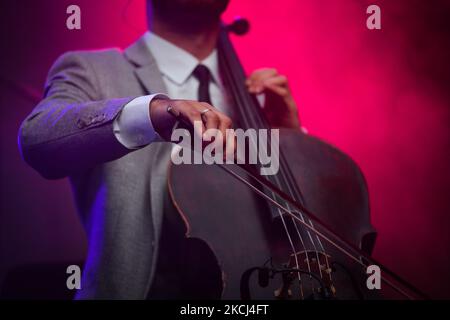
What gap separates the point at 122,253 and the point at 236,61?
1.76 ft

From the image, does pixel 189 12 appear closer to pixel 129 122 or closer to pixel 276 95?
pixel 276 95

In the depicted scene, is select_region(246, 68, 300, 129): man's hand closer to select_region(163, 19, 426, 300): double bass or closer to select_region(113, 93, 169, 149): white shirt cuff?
select_region(163, 19, 426, 300): double bass

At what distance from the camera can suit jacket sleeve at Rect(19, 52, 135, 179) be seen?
0.62 m

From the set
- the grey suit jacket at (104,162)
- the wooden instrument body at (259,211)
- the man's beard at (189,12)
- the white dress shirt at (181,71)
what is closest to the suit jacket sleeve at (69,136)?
the grey suit jacket at (104,162)

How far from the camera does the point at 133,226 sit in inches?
30.5

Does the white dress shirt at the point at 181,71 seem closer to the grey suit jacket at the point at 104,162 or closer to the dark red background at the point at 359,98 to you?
the grey suit jacket at the point at 104,162

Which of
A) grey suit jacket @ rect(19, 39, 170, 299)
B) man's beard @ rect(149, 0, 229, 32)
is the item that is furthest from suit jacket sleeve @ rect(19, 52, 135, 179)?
man's beard @ rect(149, 0, 229, 32)

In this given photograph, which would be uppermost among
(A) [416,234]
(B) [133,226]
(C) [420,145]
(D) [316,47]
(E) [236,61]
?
(D) [316,47]

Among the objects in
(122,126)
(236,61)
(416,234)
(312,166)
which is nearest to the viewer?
(122,126)

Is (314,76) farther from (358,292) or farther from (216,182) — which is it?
(358,292)

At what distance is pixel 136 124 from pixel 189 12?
20.5 inches

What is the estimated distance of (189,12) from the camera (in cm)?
101

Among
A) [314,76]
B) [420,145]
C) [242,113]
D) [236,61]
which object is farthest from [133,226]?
[420,145]

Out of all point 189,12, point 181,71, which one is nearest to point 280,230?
point 181,71
